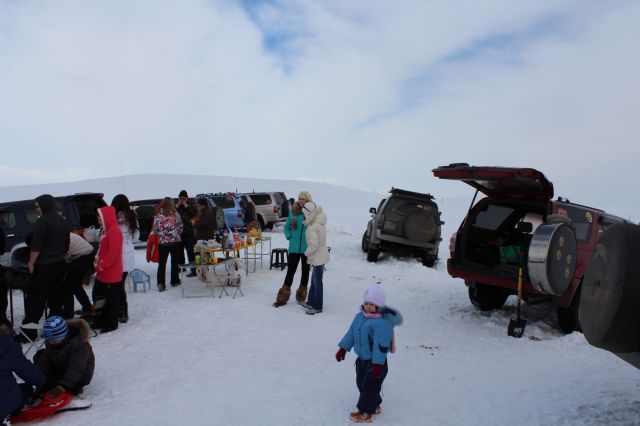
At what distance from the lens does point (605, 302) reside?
11.6 feet

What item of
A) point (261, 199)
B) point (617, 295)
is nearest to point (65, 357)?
point (617, 295)

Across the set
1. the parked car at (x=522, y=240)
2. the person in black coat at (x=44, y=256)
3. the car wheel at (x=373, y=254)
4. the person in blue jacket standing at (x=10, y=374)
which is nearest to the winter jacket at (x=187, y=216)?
the person in black coat at (x=44, y=256)

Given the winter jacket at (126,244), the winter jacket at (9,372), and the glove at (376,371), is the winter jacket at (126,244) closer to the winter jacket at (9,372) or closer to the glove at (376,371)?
the winter jacket at (9,372)

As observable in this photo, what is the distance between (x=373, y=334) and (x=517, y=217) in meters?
5.05

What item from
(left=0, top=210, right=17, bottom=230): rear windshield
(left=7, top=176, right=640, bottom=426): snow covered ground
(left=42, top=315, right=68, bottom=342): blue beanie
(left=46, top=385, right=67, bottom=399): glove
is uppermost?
(left=0, top=210, right=17, bottom=230): rear windshield

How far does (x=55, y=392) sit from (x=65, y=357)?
0.39m

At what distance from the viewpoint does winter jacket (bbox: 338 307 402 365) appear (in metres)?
4.28

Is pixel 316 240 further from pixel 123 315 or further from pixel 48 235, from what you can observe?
pixel 48 235

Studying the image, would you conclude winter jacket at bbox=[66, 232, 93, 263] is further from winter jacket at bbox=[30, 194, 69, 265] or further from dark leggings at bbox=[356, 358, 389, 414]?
dark leggings at bbox=[356, 358, 389, 414]

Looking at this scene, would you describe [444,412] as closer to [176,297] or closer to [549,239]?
[549,239]

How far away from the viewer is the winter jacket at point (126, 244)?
7.53 metres

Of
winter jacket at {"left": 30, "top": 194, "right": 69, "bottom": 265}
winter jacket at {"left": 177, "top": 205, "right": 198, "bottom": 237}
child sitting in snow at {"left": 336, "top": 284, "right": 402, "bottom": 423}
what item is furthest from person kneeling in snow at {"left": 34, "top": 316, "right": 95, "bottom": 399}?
winter jacket at {"left": 177, "top": 205, "right": 198, "bottom": 237}

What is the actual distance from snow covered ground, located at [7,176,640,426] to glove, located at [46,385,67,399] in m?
0.20

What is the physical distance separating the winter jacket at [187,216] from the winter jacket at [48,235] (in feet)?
13.8
